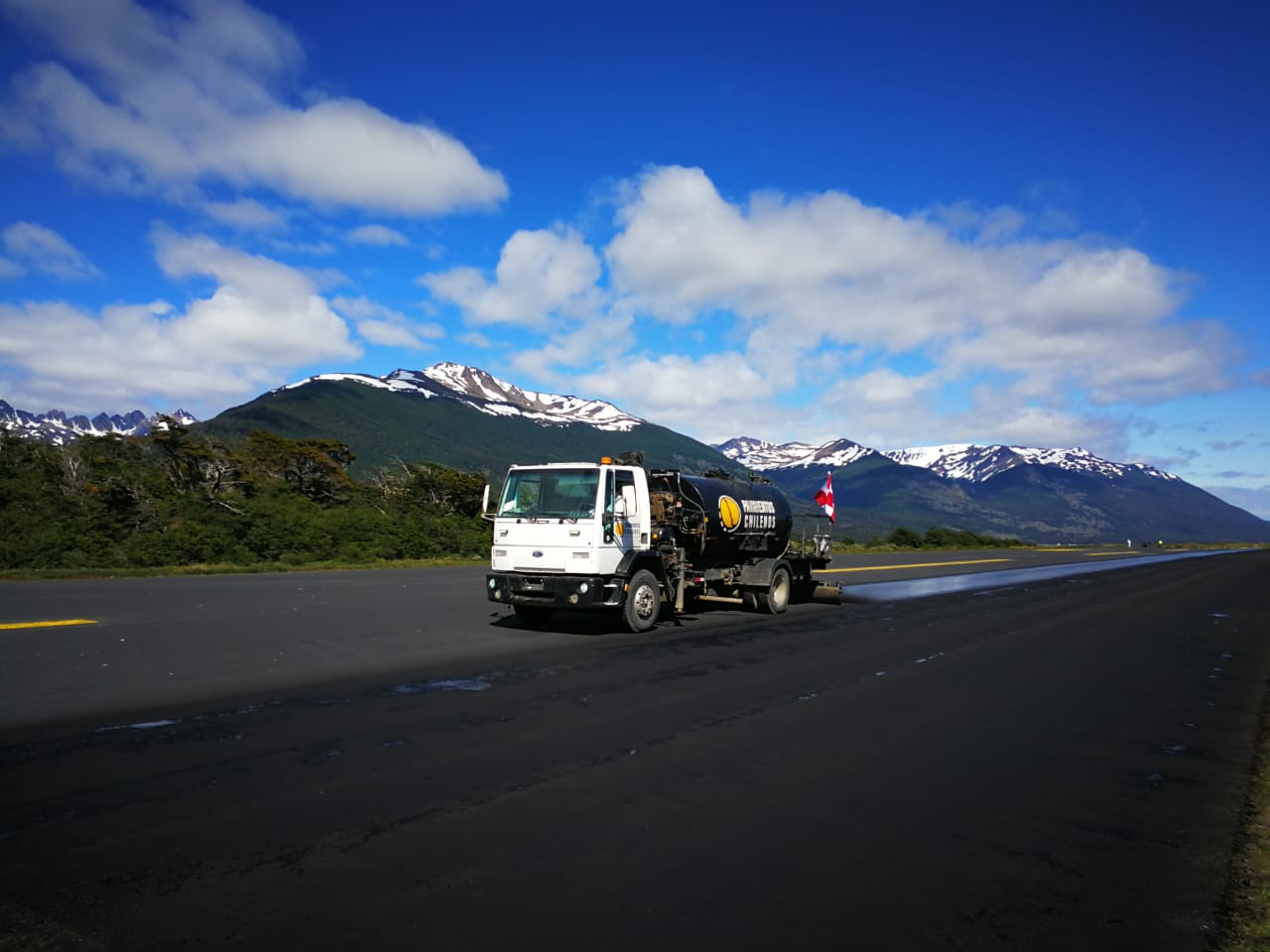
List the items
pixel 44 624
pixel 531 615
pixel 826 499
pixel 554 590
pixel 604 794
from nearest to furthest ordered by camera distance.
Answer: pixel 604 794
pixel 44 624
pixel 554 590
pixel 531 615
pixel 826 499

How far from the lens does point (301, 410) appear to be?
7190 inches

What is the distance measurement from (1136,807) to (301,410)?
192 meters

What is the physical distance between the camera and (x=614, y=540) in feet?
45.1

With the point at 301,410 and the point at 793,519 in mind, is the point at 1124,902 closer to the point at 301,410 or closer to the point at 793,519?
the point at 793,519

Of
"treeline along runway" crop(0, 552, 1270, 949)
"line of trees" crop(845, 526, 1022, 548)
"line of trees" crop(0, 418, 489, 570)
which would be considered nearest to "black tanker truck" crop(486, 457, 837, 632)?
"treeline along runway" crop(0, 552, 1270, 949)

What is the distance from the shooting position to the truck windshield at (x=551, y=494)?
45.2 ft

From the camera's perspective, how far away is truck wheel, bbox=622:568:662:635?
14055 millimetres

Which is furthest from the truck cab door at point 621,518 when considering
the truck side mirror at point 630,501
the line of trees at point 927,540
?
the line of trees at point 927,540

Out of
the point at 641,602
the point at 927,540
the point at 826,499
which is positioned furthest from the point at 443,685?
the point at 927,540

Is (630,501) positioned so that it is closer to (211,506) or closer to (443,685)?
(443,685)

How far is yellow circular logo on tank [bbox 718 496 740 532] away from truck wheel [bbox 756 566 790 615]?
1.52 m

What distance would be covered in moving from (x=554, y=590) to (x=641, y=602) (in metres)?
1.63

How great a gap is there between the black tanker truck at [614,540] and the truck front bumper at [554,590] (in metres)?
0.02

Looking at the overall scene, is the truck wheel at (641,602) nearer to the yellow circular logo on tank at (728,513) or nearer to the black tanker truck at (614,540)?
the black tanker truck at (614,540)
